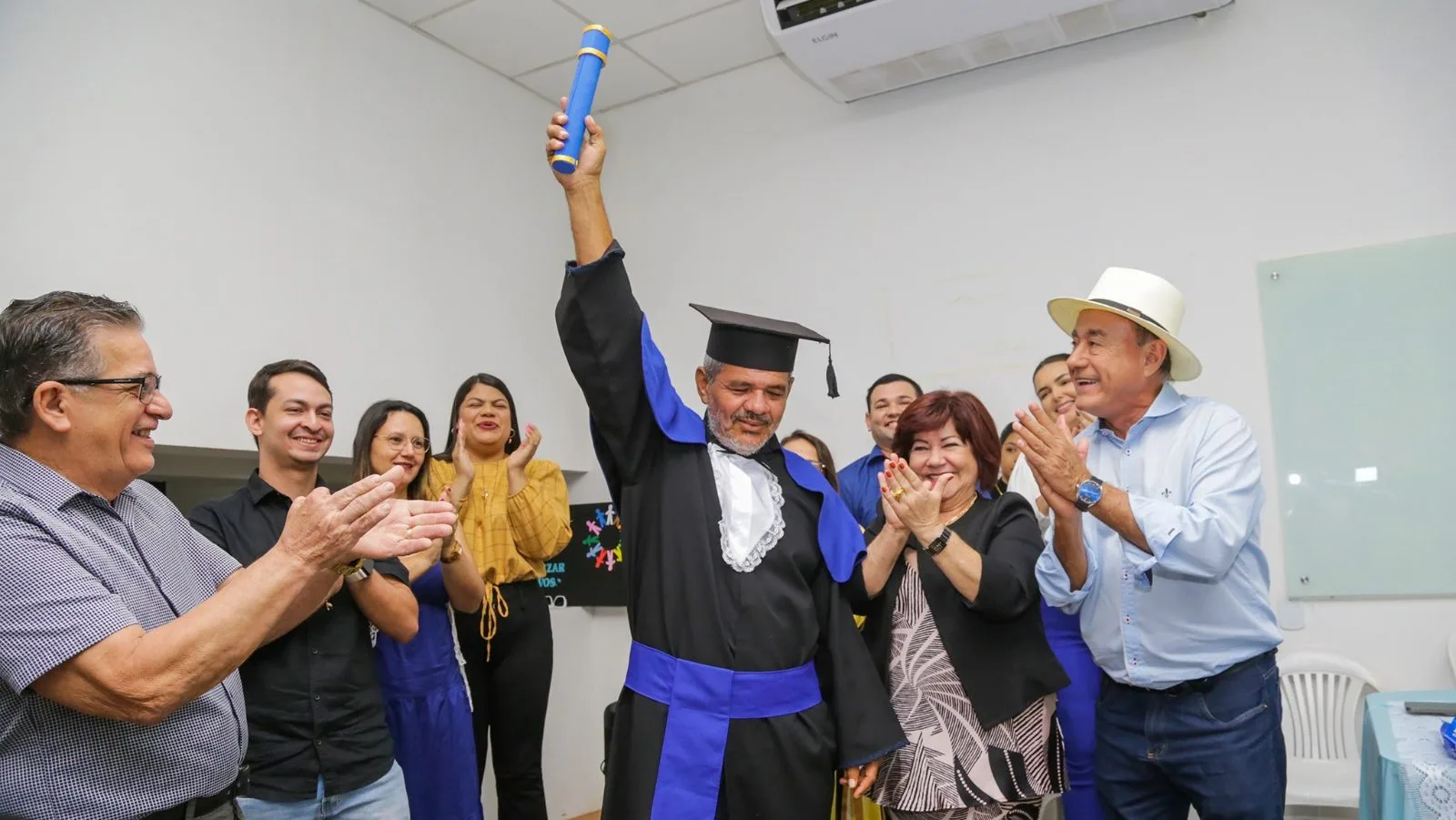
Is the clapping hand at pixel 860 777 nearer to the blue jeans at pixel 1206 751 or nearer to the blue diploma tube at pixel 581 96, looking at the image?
the blue jeans at pixel 1206 751

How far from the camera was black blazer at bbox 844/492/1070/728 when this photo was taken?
2.10 meters

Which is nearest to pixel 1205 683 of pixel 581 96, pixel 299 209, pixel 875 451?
pixel 875 451

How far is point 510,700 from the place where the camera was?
3361 mm

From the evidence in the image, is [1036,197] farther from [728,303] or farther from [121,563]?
[121,563]

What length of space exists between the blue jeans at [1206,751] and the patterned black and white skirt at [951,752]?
19cm

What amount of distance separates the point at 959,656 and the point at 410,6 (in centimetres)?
364

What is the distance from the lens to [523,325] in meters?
4.91

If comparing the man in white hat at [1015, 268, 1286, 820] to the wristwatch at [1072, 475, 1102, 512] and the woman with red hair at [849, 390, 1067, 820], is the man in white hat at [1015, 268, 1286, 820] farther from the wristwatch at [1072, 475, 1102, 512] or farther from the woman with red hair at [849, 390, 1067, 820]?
the woman with red hair at [849, 390, 1067, 820]

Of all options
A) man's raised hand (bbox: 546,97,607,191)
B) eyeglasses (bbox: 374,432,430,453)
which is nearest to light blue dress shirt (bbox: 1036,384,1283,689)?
man's raised hand (bbox: 546,97,607,191)

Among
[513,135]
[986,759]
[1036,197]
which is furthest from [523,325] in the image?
[986,759]

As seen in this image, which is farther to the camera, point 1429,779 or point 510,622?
point 510,622

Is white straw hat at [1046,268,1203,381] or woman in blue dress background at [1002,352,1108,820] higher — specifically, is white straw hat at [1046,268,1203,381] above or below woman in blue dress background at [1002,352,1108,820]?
above

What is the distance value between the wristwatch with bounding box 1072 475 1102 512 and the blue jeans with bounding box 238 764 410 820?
165 cm

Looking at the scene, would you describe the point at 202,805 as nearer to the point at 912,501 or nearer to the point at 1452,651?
the point at 912,501
